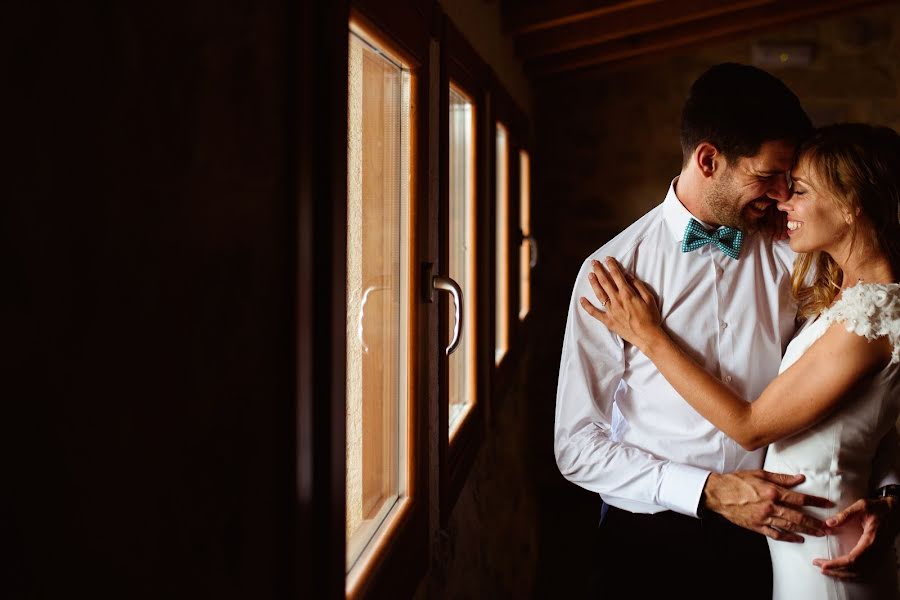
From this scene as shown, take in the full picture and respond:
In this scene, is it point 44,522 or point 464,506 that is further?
point 464,506

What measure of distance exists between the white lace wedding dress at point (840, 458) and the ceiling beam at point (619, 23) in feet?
7.72

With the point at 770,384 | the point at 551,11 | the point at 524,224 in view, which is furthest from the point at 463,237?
the point at 524,224

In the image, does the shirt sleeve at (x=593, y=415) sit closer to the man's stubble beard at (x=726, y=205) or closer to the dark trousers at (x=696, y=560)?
the dark trousers at (x=696, y=560)

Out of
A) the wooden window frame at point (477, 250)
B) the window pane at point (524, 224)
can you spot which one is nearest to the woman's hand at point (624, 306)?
the wooden window frame at point (477, 250)

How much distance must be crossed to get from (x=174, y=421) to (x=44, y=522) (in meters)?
0.15

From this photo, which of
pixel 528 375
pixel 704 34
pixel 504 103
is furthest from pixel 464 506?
pixel 704 34

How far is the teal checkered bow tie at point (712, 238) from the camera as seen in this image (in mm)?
1726

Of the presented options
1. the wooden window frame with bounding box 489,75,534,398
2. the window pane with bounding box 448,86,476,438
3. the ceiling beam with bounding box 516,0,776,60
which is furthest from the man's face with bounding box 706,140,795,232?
the ceiling beam with bounding box 516,0,776,60

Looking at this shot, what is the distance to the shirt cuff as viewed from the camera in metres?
1.61

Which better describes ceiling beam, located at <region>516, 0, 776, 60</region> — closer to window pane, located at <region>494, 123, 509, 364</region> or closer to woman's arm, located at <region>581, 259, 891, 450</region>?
window pane, located at <region>494, 123, 509, 364</region>

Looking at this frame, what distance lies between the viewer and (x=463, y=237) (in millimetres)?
2584

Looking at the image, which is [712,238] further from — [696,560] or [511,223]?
[511,223]

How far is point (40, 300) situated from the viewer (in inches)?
16.7

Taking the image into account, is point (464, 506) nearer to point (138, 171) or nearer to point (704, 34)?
point (138, 171)
